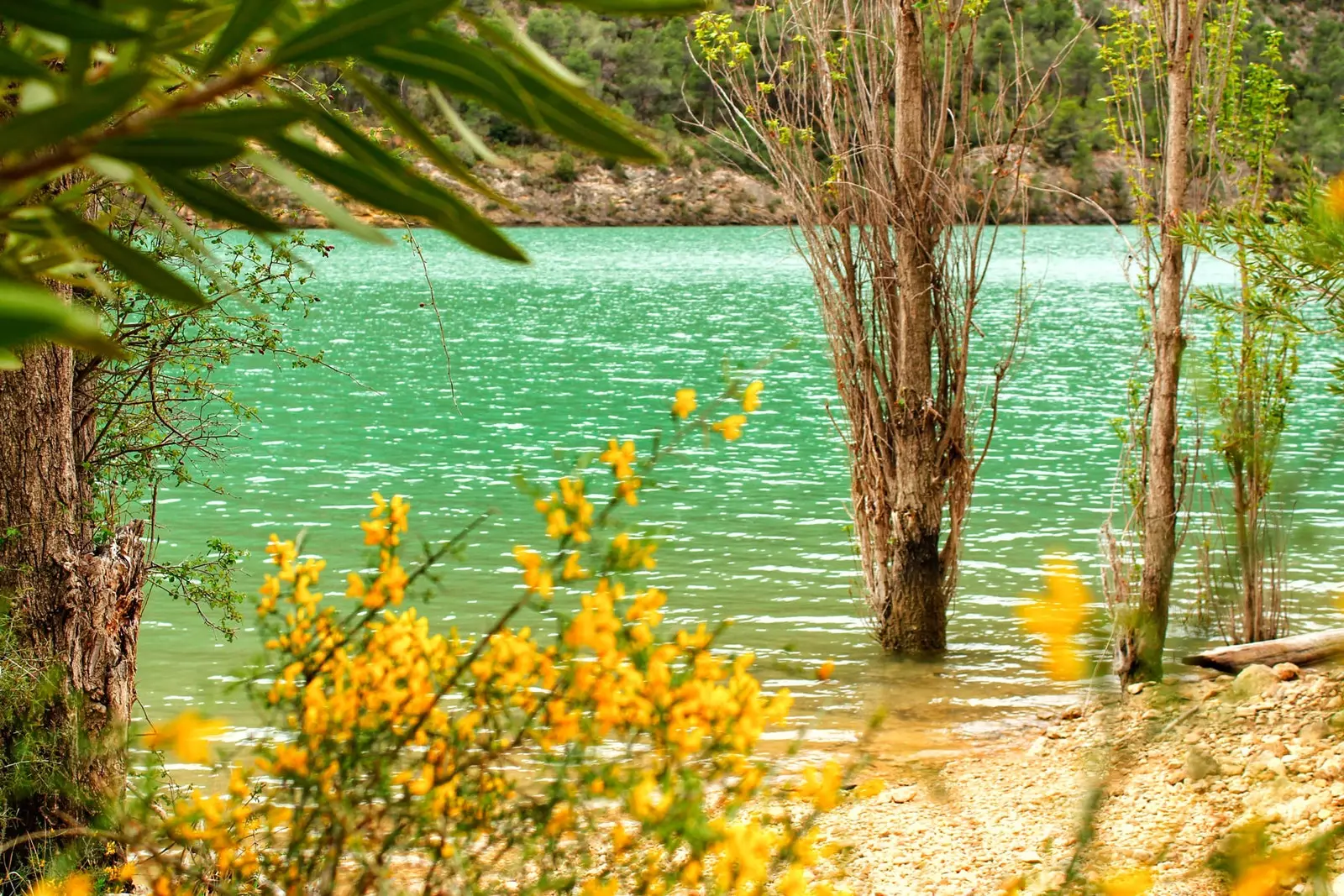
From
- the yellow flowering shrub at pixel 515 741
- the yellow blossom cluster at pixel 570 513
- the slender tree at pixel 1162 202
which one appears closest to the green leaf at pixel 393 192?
the yellow flowering shrub at pixel 515 741

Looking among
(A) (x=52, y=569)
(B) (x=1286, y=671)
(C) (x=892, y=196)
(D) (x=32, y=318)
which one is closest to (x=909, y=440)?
(C) (x=892, y=196)

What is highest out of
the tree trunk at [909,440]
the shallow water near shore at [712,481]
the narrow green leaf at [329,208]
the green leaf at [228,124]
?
the green leaf at [228,124]

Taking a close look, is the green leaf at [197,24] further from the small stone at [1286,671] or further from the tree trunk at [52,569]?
the small stone at [1286,671]

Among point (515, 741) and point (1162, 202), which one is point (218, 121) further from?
point (1162, 202)

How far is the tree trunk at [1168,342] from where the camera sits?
235 inches

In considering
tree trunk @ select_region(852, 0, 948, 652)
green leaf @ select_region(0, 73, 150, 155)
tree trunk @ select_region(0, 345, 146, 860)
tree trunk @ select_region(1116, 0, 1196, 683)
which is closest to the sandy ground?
tree trunk @ select_region(1116, 0, 1196, 683)

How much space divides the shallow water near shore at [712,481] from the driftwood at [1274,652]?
761 mm

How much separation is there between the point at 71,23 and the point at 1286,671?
759 centimetres

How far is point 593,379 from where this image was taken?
24234mm

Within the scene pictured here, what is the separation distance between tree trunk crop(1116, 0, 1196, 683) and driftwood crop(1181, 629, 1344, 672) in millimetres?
960

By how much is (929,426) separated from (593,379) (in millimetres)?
17622

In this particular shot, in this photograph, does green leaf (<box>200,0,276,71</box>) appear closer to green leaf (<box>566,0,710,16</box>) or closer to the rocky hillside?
green leaf (<box>566,0,710,16</box>)

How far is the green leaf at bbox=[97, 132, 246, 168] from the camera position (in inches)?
18.8

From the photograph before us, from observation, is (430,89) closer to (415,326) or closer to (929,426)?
(929,426)
